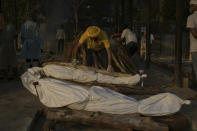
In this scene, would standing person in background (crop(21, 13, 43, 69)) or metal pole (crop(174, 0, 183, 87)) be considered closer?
metal pole (crop(174, 0, 183, 87))

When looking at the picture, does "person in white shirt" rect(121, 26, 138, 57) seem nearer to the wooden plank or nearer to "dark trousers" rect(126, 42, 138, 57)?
"dark trousers" rect(126, 42, 138, 57)

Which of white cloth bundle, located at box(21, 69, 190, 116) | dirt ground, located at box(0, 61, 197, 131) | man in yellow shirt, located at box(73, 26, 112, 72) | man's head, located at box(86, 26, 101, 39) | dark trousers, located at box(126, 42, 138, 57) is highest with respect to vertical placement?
man's head, located at box(86, 26, 101, 39)

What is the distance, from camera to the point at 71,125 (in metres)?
4.88

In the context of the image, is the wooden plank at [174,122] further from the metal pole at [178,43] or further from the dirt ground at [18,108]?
the metal pole at [178,43]

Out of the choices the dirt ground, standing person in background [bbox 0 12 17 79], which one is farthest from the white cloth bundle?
standing person in background [bbox 0 12 17 79]

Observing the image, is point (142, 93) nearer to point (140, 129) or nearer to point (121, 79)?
point (121, 79)

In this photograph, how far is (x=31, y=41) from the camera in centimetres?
890

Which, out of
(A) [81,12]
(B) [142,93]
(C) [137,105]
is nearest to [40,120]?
(C) [137,105]

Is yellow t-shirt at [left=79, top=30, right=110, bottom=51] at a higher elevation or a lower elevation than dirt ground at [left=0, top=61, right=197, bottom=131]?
higher

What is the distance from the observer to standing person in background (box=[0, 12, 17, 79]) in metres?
8.77

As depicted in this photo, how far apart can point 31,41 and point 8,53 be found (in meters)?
0.70

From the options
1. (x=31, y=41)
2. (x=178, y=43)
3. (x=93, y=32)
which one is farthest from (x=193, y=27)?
(x=31, y=41)

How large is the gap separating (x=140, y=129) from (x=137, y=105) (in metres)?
0.37

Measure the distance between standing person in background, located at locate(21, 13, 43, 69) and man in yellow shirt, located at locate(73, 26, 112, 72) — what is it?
1.57 m
